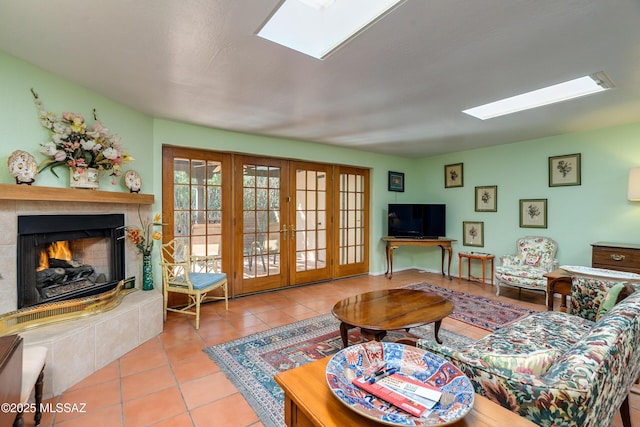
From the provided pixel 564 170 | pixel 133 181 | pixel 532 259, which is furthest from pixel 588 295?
pixel 133 181

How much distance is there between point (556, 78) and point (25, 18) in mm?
3574

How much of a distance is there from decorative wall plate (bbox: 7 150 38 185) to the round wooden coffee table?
243 cm

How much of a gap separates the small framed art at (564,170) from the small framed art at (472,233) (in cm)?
120

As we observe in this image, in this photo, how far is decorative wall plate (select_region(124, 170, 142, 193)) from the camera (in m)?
2.85

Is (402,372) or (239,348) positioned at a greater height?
(402,372)

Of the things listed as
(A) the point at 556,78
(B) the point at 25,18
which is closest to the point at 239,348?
(B) the point at 25,18

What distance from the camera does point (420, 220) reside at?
207 inches

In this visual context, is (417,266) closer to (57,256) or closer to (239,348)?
(239,348)

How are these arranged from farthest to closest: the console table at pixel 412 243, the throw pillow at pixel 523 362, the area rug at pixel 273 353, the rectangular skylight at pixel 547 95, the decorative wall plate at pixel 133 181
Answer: the console table at pixel 412 243 → the decorative wall plate at pixel 133 181 → the rectangular skylight at pixel 547 95 → the area rug at pixel 273 353 → the throw pillow at pixel 523 362

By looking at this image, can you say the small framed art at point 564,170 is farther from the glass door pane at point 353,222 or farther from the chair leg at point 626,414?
the chair leg at point 626,414

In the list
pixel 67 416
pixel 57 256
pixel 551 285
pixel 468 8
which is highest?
pixel 468 8

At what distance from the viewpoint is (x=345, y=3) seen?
5.53 feet

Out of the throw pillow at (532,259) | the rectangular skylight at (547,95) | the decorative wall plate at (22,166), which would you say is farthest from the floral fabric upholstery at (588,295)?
the decorative wall plate at (22,166)

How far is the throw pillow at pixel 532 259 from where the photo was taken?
162 inches
